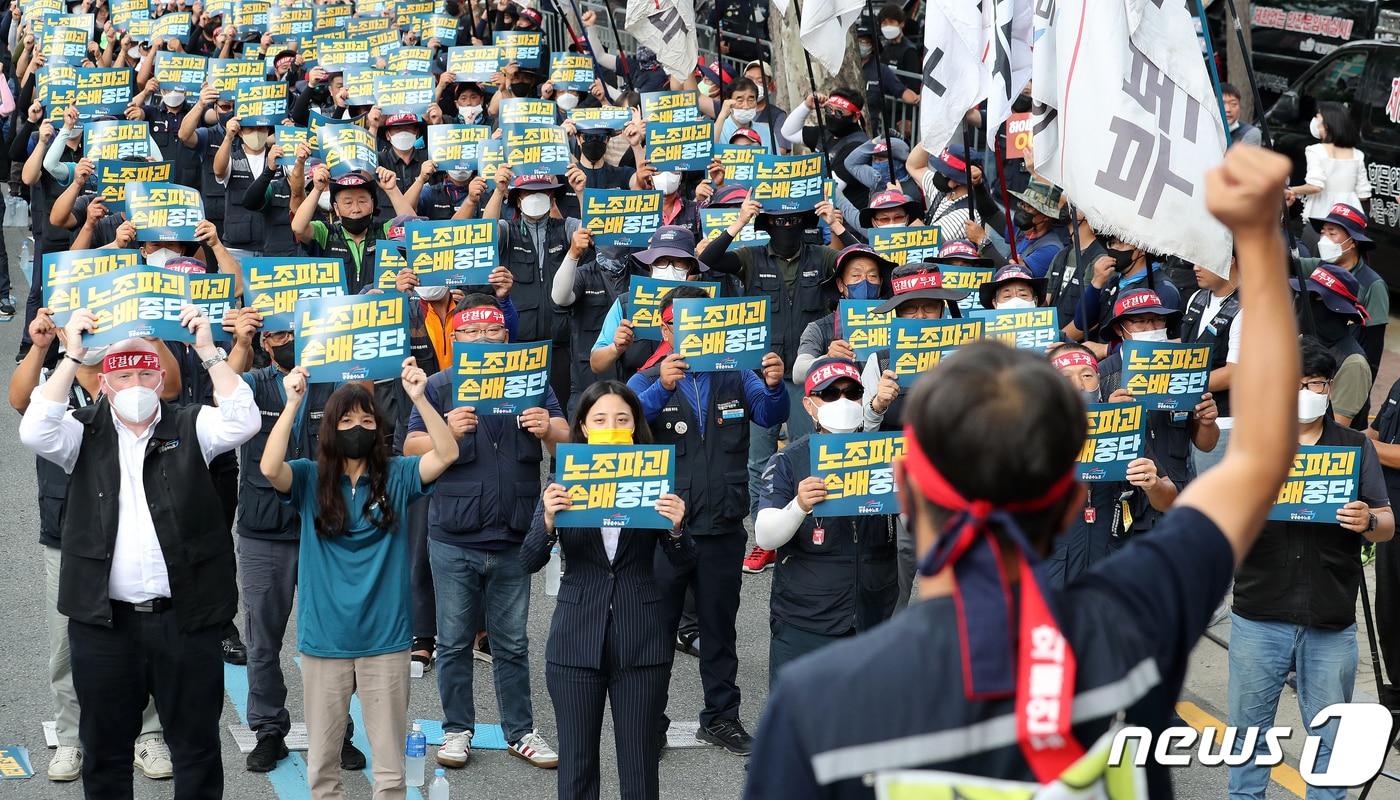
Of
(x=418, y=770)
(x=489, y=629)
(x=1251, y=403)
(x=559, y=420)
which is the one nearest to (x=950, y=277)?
(x=559, y=420)

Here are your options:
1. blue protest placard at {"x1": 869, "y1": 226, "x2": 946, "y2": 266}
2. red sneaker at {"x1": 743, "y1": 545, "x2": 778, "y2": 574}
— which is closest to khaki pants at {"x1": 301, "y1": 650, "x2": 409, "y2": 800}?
red sneaker at {"x1": 743, "y1": 545, "x2": 778, "y2": 574}

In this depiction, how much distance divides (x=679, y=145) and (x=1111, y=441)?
707cm

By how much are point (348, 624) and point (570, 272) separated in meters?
4.55

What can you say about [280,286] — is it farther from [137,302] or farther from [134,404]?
[134,404]

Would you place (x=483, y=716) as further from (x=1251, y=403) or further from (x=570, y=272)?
(x=1251, y=403)

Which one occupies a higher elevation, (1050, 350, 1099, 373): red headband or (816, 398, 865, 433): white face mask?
(1050, 350, 1099, 373): red headband

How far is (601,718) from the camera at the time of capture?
6.82 m

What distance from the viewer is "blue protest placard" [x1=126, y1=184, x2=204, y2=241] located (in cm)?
1059

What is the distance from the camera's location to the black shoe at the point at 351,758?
7.98 meters

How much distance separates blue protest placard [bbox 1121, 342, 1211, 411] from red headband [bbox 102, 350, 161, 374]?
4.53m

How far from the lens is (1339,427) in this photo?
7.20 meters

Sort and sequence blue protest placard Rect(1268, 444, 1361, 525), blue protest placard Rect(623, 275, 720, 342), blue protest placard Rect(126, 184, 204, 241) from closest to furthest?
blue protest placard Rect(1268, 444, 1361, 525), blue protest placard Rect(623, 275, 720, 342), blue protest placard Rect(126, 184, 204, 241)

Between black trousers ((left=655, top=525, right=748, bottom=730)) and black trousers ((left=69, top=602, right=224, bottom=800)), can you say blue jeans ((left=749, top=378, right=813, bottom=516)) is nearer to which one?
black trousers ((left=655, top=525, right=748, bottom=730))

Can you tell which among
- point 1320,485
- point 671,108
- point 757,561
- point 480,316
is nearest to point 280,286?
point 480,316
